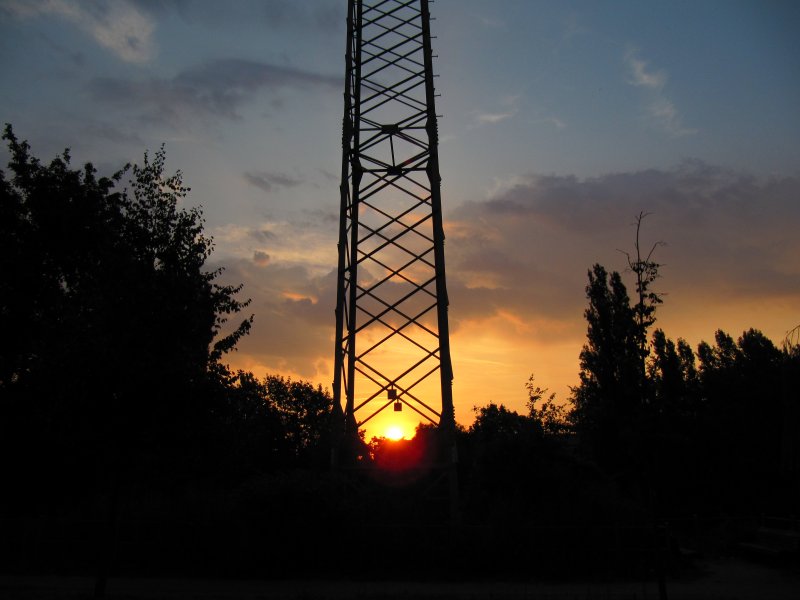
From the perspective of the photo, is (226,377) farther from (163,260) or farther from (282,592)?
(282,592)

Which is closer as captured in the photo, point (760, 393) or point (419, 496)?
point (419, 496)

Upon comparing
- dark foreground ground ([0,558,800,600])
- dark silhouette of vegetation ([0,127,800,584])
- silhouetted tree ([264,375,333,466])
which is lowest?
dark foreground ground ([0,558,800,600])

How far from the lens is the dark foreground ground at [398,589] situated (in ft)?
44.0

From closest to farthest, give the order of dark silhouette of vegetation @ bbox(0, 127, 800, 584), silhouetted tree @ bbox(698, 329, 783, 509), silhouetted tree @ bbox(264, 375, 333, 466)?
dark silhouette of vegetation @ bbox(0, 127, 800, 584) → silhouetted tree @ bbox(698, 329, 783, 509) → silhouetted tree @ bbox(264, 375, 333, 466)

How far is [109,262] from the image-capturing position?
44.9 ft

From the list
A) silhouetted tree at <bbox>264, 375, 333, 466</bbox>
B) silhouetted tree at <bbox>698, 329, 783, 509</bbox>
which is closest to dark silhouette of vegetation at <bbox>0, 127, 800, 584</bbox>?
silhouetted tree at <bbox>698, 329, 783, 509</bbox>

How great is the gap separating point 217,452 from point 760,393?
4102 cm

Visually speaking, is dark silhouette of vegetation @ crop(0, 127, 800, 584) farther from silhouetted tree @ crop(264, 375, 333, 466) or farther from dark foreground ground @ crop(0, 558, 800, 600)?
silhouetted tree @ crop(264, 375, 333, 466)

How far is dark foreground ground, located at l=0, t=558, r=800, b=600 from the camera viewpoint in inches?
528

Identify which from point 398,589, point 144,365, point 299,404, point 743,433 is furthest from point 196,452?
point 299,404

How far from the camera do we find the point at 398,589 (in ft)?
47.6

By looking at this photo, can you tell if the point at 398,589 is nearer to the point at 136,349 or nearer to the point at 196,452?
the point at 196,452

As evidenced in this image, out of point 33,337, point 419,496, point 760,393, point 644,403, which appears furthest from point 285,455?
point 644,403

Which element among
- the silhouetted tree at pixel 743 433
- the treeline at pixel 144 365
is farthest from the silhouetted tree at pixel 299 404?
the treeline at pixel 144 365
